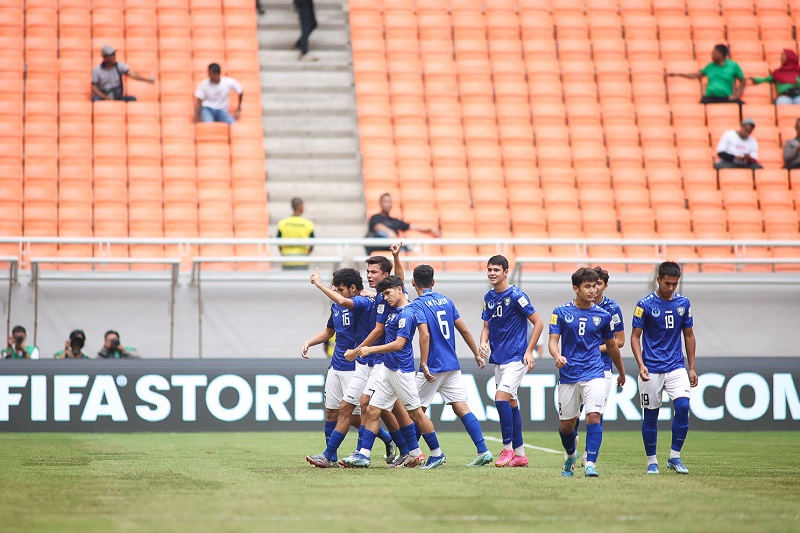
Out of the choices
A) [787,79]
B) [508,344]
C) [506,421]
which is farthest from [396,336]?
[787,79]

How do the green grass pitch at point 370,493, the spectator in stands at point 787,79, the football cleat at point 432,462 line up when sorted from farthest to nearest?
the spectator in stands at point 787,79
the football cleat at point 432,462
the green grass pitch at point 370,493

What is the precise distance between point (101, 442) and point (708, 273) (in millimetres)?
9570

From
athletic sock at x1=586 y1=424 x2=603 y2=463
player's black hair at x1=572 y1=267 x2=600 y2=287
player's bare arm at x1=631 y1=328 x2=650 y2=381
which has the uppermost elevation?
player's black hair at x1=572 y1=267 x2=600 y2=287

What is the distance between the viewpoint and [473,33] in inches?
920

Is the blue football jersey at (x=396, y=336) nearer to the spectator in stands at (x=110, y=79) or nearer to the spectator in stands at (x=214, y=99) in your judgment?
the spectator in stands at (x=214, y=99)

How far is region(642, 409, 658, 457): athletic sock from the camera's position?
9.80m

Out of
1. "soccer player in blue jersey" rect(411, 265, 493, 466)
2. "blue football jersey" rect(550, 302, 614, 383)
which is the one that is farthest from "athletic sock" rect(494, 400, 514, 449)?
"blue football jersey" rect(550, 302, 614, 383)

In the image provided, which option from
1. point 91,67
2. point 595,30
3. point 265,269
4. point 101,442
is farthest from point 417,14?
point 101,442

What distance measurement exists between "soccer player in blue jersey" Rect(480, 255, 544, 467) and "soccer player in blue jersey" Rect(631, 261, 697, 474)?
117 centimetres

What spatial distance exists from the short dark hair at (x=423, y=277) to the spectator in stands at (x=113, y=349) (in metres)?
6.24

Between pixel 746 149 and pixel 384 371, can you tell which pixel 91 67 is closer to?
pixel 746 149

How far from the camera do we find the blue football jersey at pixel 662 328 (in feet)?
32.8

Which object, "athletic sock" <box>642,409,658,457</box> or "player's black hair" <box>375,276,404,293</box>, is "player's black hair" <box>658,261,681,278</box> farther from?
"player's black hair" <box>375,276,404,293</box>

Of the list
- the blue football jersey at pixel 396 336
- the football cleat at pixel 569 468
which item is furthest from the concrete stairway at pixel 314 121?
the football cleat at pixel 569 468
